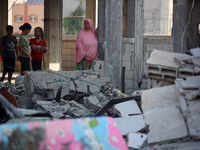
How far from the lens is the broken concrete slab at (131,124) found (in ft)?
18.3

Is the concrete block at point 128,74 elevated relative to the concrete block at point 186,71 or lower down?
lower down

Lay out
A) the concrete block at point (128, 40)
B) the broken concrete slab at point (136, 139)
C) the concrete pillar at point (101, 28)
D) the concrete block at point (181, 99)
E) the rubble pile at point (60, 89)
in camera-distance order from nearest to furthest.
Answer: the concrete block at point (181, 99) → the broken concrete slab at point (136, 139) → the rubble pile at point (60, 89) → the concrete block at point (128, 40) → the concrete pillar at point (101, 28)

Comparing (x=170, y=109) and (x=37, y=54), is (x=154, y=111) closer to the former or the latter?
(x=170, y=109)

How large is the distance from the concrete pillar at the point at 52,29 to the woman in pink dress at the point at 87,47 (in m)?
4.24

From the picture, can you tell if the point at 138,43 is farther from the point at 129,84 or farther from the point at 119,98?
the point at 119,98

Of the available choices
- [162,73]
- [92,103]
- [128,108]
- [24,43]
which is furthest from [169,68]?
[24,43]

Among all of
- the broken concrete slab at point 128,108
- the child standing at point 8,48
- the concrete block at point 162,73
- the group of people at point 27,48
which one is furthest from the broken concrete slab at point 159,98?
the child standing at point 8,48

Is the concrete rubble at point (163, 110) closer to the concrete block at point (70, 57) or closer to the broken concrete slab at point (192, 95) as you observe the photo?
the broken concrete slab at point (192, 95)

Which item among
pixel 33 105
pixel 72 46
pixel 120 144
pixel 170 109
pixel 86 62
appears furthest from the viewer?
pixel 72 46

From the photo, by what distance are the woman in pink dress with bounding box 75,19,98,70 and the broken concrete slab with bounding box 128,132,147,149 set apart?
6.82m

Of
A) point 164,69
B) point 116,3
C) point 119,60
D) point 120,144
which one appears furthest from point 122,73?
point 120,144

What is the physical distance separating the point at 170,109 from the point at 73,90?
4.86 metres

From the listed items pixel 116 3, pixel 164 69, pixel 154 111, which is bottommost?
pixel 154 111

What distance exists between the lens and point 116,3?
11.0 m
